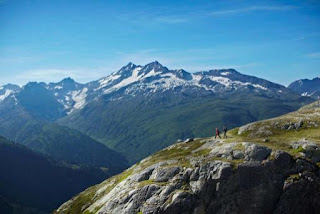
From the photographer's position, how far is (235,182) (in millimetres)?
67688

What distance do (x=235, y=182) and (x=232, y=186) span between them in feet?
3.35

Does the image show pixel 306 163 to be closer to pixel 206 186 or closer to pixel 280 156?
pixel 280 156

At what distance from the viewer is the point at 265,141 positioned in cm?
8044

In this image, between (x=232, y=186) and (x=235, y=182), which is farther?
(x=235, y=182)

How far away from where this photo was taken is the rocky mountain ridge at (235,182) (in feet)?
216

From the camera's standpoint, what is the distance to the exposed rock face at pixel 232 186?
215ft

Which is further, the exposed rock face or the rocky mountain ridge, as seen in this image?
the rocky mountain ridge

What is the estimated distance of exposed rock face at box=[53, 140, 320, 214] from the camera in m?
65.6

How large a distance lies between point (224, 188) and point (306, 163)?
1781 cm

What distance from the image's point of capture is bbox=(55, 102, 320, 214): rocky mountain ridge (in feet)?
216

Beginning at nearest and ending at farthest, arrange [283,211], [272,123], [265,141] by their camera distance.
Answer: [283,211], [265,141], [272,123]

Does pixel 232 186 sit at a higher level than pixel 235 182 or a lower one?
lower

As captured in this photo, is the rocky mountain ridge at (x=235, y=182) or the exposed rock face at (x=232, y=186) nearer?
the exposed rock face at (x=232, y=186)

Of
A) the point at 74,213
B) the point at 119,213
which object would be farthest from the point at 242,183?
the point at 74,213
